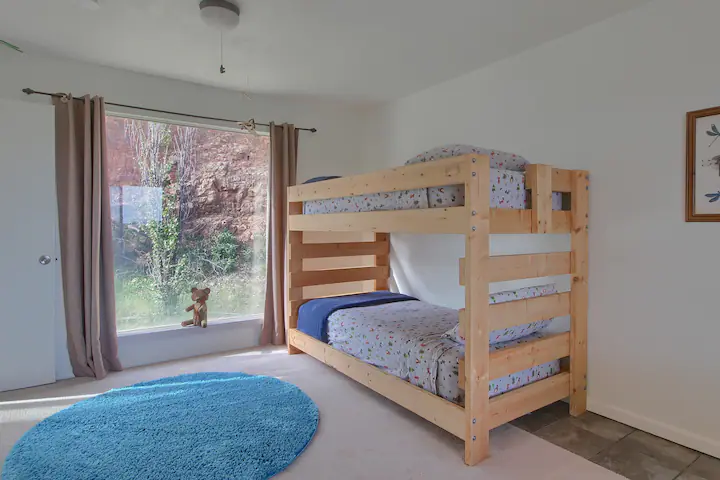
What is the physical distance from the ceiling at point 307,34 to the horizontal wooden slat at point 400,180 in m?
0.87

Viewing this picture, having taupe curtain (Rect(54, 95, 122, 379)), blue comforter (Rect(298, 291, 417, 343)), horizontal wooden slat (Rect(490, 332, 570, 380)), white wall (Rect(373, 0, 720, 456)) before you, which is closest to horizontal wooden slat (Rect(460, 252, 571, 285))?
white wall (Rect(373, 0, 720, 456))

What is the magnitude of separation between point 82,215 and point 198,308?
114 cm

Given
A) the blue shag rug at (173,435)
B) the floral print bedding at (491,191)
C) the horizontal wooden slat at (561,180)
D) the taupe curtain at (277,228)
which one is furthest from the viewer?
the taupe curtain at (277,228)

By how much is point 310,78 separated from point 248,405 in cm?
249

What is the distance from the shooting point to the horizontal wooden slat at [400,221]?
6.81 ft

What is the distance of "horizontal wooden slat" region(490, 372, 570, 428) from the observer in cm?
214

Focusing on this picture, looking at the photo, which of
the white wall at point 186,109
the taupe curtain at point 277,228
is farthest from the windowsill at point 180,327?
the taupe curtain at point 277,228

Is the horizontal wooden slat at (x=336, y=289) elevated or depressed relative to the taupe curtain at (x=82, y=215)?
depressed

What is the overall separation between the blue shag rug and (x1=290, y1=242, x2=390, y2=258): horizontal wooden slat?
1219 millimetres

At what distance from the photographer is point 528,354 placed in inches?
90.1

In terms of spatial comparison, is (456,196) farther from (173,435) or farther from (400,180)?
(173,435)

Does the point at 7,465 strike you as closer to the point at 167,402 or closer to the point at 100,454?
the point at 100,454

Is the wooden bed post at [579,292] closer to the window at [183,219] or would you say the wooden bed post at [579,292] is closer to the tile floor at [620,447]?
the tile floor at [620,447]

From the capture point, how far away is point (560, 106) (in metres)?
2.70
